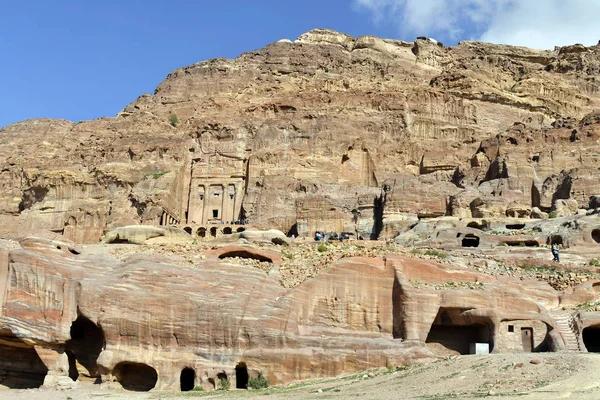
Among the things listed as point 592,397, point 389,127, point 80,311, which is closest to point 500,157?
point 389,127

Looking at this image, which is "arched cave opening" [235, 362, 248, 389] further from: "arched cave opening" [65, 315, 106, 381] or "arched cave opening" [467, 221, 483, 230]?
"arched cave opening" [467, 221, 483, 230]

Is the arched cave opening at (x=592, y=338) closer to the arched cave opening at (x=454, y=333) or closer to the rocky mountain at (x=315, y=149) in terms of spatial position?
the arched cave opening at (x=454, y=333)

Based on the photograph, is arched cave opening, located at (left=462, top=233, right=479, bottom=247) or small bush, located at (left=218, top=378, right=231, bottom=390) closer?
small bush, located at (left=218, top=378, right=231, bottom=390)

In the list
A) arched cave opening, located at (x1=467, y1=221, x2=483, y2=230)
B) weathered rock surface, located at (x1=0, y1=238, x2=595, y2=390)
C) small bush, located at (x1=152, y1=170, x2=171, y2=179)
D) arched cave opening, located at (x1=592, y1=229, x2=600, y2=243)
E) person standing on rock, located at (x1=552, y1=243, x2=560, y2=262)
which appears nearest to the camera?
weathered rock surface, located at (x1=0, y1=238, x2=595, y2=390)

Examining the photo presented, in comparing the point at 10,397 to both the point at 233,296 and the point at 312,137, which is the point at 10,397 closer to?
the point at 233,296

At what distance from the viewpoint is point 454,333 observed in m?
34.2

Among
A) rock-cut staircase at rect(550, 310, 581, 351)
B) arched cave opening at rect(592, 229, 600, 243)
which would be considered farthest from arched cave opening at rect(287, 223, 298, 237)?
rock-cut staircase at rect(550, 310, 581, 351)

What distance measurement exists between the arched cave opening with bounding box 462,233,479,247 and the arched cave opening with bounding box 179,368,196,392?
2302 centimetres

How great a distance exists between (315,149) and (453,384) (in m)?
49.2

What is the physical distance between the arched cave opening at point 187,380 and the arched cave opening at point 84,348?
13.3 ft

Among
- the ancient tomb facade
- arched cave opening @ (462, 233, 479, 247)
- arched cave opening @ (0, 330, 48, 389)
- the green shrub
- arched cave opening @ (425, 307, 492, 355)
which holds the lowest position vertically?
arched cave opening @ (0, 330, 48, 389)

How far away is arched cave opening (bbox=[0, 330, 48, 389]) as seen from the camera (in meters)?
33.6

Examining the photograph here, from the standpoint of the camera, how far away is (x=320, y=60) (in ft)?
329

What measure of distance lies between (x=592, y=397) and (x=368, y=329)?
46.4 feet
